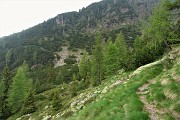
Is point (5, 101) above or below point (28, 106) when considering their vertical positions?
below

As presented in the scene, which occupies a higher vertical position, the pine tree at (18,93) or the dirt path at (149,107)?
the dirt path at (149,107)

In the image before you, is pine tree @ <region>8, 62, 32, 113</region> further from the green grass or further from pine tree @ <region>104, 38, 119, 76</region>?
the green grass

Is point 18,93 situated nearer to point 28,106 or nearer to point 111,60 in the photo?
point 28,106

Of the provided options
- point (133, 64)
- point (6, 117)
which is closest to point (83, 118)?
point (133, 64)

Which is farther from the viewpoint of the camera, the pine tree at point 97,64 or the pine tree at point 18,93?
the pine tree at point 18,93

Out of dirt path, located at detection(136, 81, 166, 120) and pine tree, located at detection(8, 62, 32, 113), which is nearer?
dirt path, located at detection(136, 81, 166, 120)

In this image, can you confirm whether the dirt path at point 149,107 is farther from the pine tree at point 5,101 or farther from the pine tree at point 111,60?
the pine tree at point 5,101

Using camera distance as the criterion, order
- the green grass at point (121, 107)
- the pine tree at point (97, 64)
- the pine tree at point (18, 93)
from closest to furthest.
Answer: the green grass at point (121, 107)
the pine tree at point (97, 64)
the pine tree at point (18, 93)

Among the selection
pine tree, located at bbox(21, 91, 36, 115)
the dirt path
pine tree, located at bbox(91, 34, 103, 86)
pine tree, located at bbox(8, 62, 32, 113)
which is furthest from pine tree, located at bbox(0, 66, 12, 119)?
the dirt path

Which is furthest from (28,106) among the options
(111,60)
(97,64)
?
(111,60)

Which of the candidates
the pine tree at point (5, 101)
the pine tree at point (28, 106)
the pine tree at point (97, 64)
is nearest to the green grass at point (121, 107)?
the pine tree at point (28, 106)

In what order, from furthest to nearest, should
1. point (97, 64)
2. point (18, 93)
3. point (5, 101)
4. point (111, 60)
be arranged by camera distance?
point (5, 101)
point (18, 93)
point (97, 64)
point (111, 60)

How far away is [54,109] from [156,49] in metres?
23.2

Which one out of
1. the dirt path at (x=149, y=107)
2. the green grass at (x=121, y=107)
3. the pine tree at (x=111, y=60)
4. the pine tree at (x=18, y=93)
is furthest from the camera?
the pine tree at (x=18, y=93)
